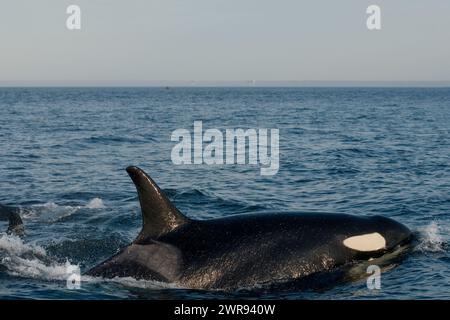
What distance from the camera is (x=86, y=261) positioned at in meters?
13.0

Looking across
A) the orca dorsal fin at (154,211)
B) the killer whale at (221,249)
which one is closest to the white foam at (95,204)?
the killer whale at (221,249)

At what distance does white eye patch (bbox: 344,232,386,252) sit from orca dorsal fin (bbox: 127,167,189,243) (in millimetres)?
2925

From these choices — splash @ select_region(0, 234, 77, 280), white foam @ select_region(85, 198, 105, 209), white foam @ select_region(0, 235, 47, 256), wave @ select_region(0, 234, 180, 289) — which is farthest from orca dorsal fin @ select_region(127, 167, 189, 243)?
white foam @ select_region(85, 198, 105, 209)

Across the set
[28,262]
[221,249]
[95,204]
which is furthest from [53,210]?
[221,249]

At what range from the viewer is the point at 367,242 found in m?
11.8

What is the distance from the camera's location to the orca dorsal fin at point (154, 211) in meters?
10.6

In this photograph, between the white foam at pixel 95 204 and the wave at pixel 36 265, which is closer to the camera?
the wave at pixel 36 265

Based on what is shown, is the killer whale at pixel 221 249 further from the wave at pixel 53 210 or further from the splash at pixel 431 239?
the wave at pixel 53 210

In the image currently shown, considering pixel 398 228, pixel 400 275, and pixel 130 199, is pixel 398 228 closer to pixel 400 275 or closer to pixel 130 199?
pixel 400 275

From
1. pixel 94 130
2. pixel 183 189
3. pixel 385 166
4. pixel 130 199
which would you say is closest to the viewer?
pixel 130 199

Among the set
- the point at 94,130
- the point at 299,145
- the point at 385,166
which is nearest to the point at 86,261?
the point at 385,166

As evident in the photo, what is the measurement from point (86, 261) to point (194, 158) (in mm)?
20340

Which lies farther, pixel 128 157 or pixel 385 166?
pixel 128 157
